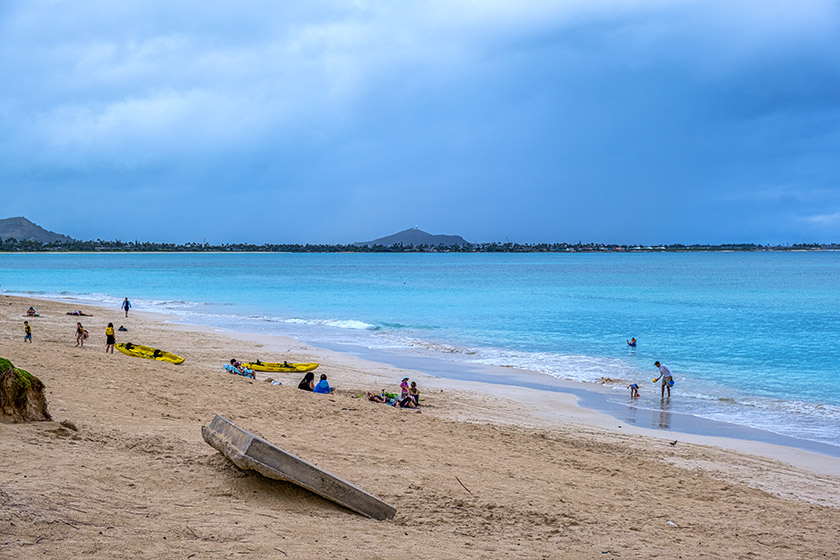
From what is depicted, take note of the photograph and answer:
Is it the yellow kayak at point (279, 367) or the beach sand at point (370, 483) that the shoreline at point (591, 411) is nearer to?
the beach sand at point (370, 483)

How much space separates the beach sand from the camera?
5816 millimetres

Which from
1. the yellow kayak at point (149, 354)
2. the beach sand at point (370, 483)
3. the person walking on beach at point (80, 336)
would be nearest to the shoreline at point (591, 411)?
the beach sand at point (370, 483)

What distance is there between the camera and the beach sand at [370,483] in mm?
5816

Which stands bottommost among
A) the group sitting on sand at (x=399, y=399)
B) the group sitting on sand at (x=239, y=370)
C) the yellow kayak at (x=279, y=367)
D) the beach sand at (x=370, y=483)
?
the yellow kayak at (x=279, y=367)

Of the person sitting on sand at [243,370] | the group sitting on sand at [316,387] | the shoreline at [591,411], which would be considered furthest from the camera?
the person sitting on sand at [243,370]

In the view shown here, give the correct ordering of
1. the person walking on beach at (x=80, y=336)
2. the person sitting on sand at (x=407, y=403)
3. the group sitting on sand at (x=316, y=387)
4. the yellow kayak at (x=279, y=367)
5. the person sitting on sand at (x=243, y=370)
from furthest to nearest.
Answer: the person walking on beach at (x=80, y=336), the yellow kayak at (x=279, y=367), the person sitting on sand at (x=243, y=370), the group sitting on sand at (x=316, y=387), the person sitting on sand at (x=407, y=403)

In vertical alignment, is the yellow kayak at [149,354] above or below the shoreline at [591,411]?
above

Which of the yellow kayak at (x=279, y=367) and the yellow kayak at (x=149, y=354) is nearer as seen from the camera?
the yellow kayak at (x=279, y=367)

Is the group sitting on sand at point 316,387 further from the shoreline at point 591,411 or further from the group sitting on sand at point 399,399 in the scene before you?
the shoreline at point 591,411

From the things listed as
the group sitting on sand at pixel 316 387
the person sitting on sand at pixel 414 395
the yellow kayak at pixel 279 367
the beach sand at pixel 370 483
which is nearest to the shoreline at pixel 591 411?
the beach sand at pixel 370 483

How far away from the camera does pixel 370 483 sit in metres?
8.10

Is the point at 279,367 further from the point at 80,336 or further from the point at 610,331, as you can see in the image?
the point at 610,331

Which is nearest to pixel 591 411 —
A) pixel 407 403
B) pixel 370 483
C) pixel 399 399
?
pixel 407 403

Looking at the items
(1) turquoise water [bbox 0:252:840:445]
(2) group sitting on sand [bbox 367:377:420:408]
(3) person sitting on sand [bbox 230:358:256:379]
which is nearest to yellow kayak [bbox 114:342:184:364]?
(3) person sitting on sand [bbox 230:358:256:379]
